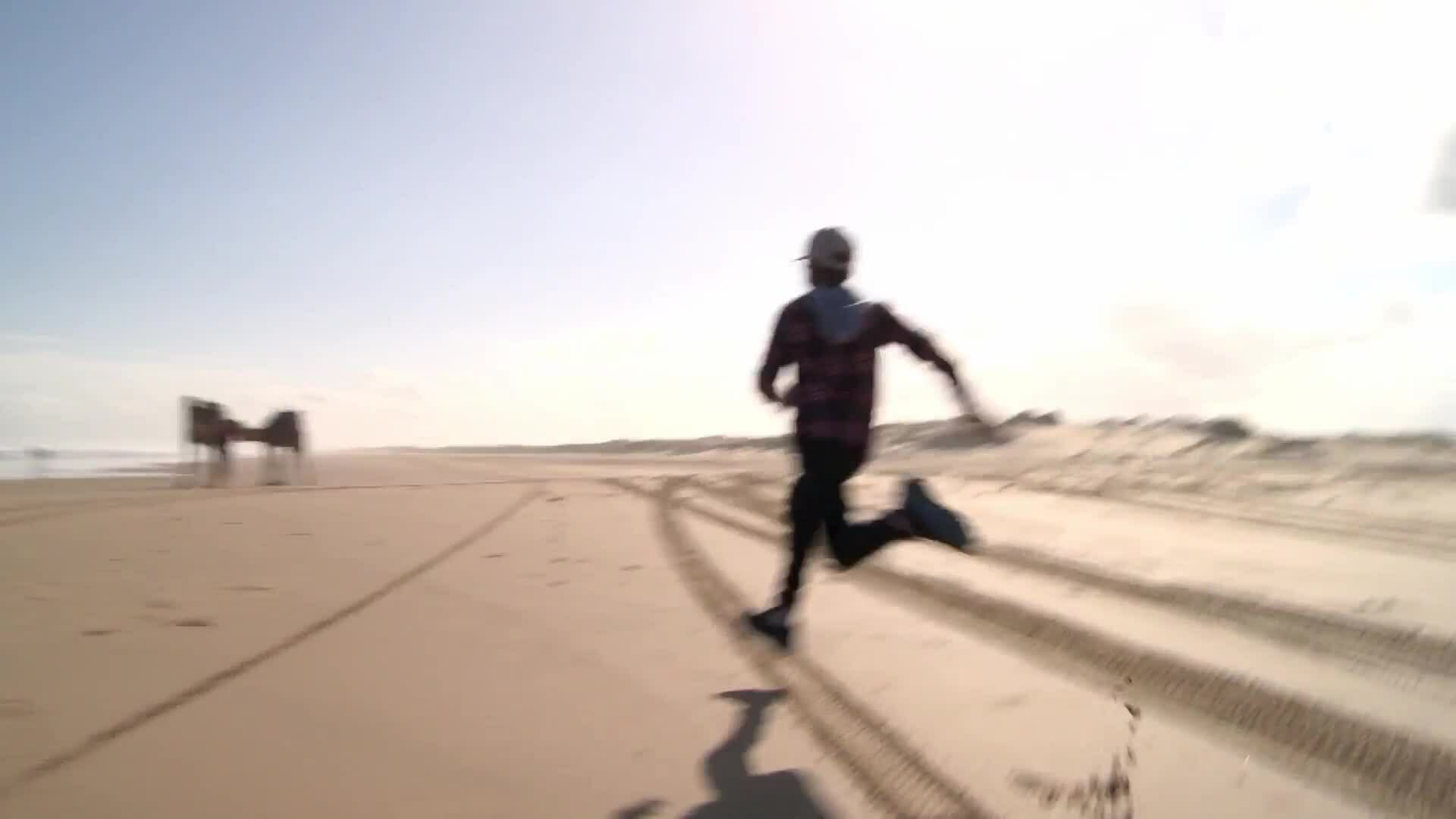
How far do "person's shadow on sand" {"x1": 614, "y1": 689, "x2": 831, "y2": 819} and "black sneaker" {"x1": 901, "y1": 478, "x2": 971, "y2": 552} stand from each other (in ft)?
3.87

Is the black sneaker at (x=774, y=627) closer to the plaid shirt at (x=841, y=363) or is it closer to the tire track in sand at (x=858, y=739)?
the tire track in sand at (x=858, y=739)

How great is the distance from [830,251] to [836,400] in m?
0.60

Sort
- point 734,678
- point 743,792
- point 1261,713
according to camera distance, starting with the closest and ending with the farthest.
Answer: point 743,792 → point 1261,713 → point 734,678

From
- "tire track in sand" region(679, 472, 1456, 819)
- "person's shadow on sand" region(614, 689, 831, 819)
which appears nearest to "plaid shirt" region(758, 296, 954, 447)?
"tire track in sand" region(679, 472, 1456, 819)

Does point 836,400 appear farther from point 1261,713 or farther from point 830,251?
point 1261,713

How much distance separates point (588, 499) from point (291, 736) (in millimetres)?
10314

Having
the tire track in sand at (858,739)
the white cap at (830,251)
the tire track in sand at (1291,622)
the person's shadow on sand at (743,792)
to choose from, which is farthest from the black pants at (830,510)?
the person's shadow on sand at (743,792)

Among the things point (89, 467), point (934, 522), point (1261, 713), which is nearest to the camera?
point (1261, 713)

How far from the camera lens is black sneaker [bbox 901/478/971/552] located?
3707 millimetres

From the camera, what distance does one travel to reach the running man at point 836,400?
3730mm

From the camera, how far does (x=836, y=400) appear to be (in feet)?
12.3

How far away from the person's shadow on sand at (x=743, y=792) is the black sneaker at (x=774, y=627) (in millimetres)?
865

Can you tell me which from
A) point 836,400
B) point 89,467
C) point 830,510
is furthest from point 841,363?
point 89,467

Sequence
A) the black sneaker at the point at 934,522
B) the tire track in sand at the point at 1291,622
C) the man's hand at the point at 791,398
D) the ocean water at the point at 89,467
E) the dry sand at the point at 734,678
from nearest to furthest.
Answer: the dry sand at the point at 734,678, the tire track in sand at the point at 1291,622, the black sneaker at the point at 934,522, the man's hand at the point at 791,398, the ocean water at the point at 89,467
